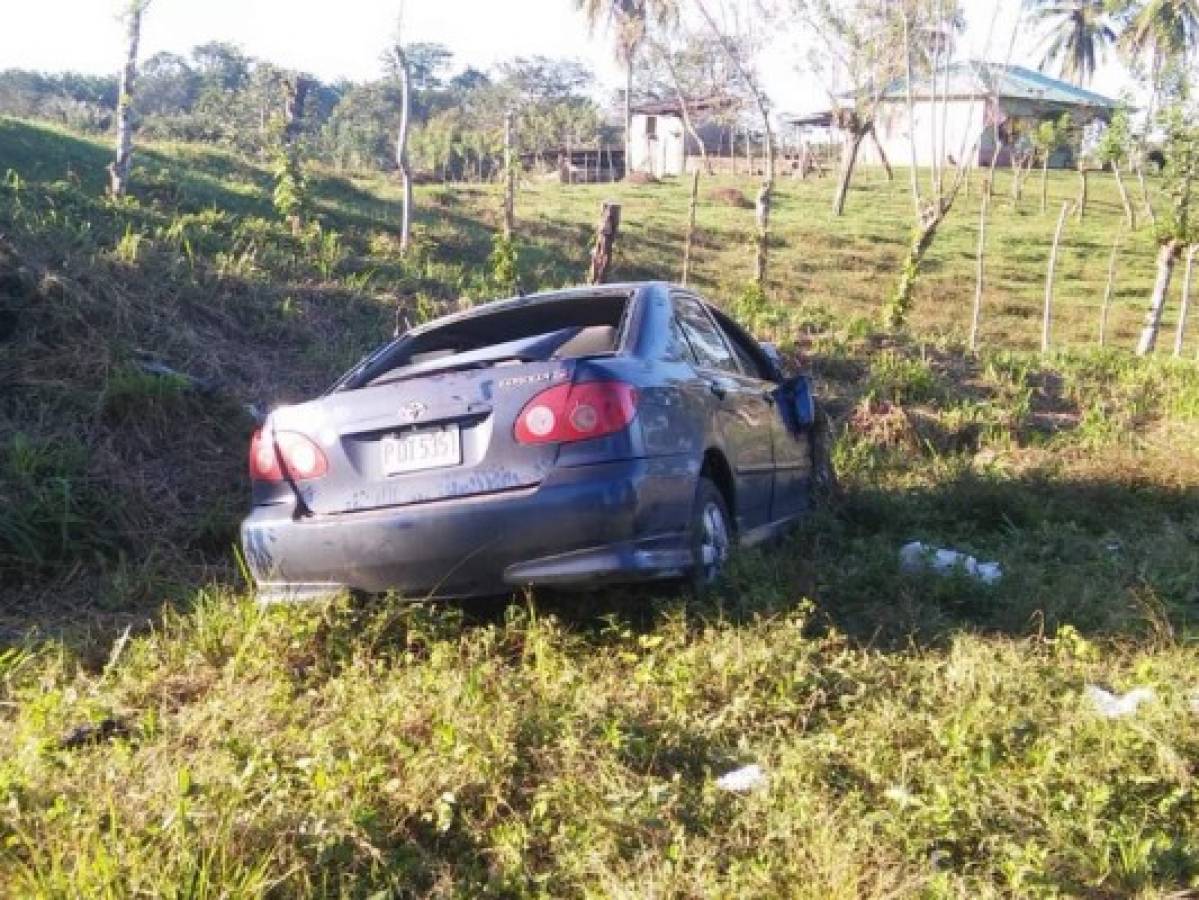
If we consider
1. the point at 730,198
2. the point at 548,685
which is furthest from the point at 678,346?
the point at 730,198

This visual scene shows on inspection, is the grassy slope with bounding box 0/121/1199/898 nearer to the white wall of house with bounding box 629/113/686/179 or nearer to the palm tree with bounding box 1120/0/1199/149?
the palm tree with bounding box 1120/0/1199/149

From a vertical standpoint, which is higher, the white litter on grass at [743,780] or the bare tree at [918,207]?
the bare tree at [918,207]

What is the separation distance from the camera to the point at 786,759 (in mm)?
3041

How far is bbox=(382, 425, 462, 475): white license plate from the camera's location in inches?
156

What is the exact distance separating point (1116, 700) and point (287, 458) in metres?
2.90

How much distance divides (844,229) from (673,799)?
27376mm

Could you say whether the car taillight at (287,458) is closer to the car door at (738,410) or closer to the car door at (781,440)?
the car door at (738,410)

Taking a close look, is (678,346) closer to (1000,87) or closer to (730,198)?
(1000,87)

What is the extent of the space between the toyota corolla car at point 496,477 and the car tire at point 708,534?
0.4 inches

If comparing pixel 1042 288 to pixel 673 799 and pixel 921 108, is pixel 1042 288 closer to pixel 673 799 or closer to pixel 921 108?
pixel 921 108

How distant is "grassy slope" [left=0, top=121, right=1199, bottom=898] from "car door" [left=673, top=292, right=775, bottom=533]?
0.40m

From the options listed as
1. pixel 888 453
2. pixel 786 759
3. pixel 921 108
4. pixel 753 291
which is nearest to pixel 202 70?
pixel 921 108

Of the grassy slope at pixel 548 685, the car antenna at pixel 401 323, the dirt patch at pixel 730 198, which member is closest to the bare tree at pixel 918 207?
the grassy slope at pixel 548 685

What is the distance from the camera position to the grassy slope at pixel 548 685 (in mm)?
2666
